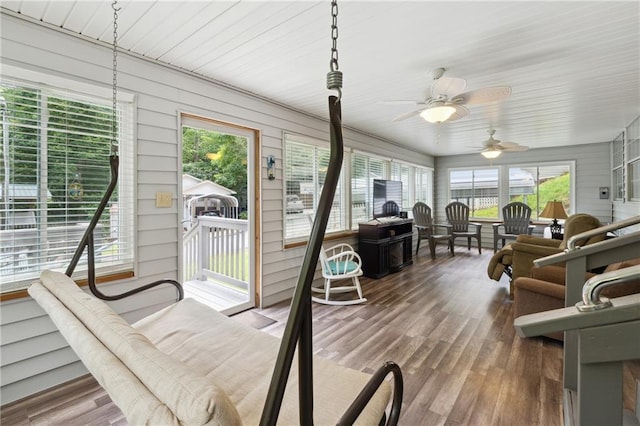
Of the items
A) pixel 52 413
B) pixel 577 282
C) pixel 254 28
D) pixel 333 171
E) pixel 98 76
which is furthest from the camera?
pixel 98 76

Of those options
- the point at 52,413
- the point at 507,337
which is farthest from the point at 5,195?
the point at 507,337

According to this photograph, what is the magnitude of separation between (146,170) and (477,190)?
817 centimetres

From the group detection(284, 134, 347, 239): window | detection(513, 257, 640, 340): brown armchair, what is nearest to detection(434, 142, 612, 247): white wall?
detection(513, 257, 640, 340): brown armchair

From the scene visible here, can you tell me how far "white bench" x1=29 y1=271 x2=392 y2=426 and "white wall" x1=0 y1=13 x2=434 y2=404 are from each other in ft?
2.80

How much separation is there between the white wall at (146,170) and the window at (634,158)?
5.23 m

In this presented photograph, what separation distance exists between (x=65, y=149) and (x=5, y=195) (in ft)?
1.59

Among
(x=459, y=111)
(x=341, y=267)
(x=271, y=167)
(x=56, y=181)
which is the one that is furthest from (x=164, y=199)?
(x=459, y=111)

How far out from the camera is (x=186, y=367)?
86cm

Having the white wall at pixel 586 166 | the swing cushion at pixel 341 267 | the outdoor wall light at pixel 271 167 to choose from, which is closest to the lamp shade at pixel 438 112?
the outdoor wall light at pixel 271 167

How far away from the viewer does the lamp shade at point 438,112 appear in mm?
2785

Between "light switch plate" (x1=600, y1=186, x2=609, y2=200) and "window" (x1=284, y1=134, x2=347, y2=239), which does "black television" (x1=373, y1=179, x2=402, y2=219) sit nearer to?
"window" (x1=284, y1=134, x2=347, y2=239)

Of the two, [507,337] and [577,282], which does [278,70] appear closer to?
[577,282]

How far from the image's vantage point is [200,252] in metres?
4.83

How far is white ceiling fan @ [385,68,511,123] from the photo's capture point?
2.55 m
